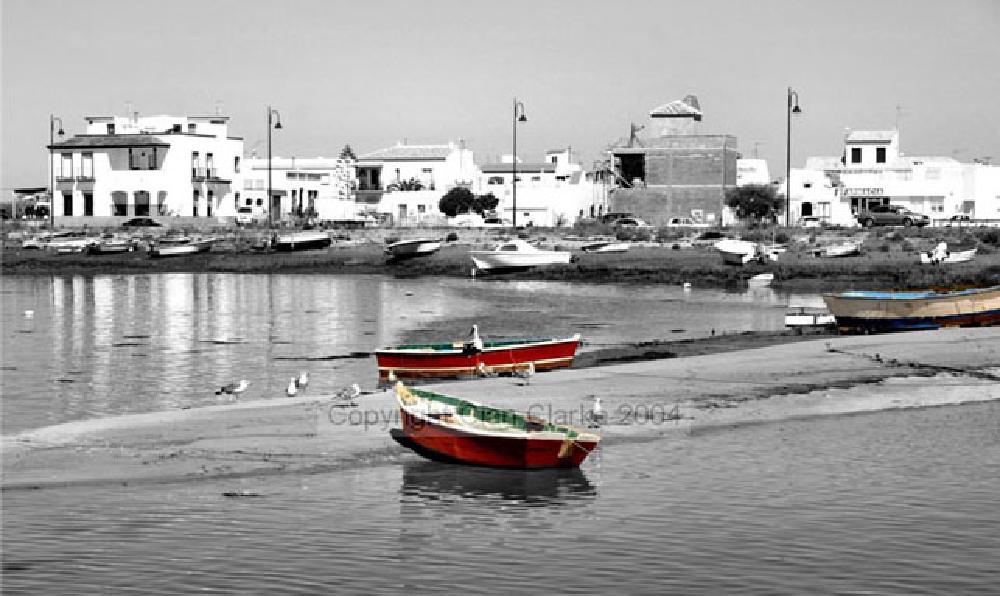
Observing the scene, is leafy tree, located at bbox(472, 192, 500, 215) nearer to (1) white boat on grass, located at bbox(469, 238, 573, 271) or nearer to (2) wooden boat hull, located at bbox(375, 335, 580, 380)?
(1) white boat on grass, located at bbox(469, 238, 573, 271)

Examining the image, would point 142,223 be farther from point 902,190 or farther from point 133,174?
point 902,190

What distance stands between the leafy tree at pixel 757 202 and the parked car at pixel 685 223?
3850 mm

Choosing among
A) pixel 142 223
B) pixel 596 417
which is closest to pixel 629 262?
pixel 142 223

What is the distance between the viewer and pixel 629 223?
108188mm

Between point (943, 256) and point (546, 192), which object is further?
point (546, 192)

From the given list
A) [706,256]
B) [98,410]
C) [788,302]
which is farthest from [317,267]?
[98,410]

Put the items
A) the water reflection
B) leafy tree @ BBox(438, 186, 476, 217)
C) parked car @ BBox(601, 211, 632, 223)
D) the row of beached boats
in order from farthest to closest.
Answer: leafy tree @ BBox(438, 186, 476, 217)
parked car @ BBox(601, 211, 632, 223)
the row of beached boats
the water reflection

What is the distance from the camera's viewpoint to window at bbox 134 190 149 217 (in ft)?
415

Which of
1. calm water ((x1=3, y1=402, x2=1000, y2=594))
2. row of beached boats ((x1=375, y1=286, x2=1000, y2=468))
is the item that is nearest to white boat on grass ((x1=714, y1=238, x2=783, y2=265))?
row of beached boats ((x1=375, y1=286, x2=1000, y2=468))

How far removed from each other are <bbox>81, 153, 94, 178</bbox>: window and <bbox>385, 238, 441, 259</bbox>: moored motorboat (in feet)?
147

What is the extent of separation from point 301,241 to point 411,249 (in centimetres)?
1007

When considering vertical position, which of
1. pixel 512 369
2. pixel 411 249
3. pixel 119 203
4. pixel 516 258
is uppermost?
pixel 119 203

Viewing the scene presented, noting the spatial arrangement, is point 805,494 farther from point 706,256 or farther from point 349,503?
point 706,256

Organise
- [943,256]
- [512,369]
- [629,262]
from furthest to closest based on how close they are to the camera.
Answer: [629,262] → [943,256] → [512,369]
